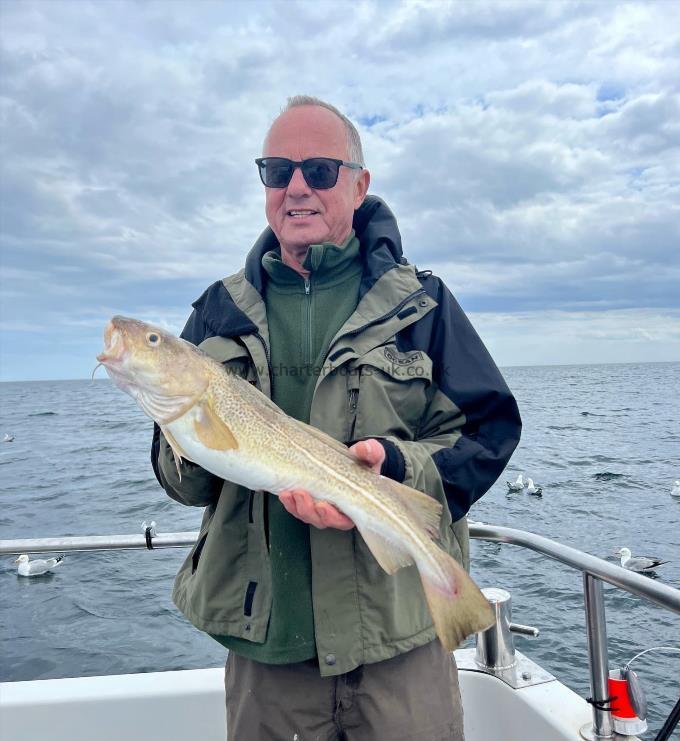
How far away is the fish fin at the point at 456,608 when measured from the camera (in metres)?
2.27

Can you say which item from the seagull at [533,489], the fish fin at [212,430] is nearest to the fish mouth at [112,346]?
the fish fin at [212,430]

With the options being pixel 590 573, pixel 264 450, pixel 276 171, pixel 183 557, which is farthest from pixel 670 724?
pixel 183 557

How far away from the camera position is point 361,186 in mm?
3051

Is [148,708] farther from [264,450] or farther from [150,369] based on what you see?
[150,369]

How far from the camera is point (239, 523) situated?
2.65 metres

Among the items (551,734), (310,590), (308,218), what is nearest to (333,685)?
(310,590)

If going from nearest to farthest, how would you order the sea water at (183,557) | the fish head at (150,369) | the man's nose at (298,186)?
the fish head at (150,369) < the man's nose at (298,186) < the sea water at (183,557)

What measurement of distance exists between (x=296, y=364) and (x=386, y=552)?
2.98 ft

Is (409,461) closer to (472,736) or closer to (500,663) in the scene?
(500,663)

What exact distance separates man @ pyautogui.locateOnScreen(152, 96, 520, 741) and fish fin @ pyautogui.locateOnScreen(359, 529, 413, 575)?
0.12 metres

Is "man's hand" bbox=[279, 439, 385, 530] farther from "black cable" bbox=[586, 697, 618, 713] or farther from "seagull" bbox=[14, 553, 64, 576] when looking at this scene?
→ "seagull" bbox=[14, 553, 64, 576]

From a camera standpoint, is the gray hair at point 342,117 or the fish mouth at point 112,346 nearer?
the fish mouth at point 112,346

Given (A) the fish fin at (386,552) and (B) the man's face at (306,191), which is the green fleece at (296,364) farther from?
(A) the fish fin at (386,552)

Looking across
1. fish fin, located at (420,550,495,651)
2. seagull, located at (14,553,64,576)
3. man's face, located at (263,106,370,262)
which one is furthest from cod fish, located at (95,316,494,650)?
seagull, located at (14,553,64,576)
